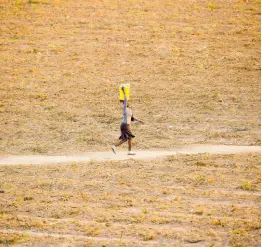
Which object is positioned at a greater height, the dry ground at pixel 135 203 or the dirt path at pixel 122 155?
the dirt path at pixel 122 155

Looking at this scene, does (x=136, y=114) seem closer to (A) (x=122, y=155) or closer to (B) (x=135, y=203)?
(A) (x=122, y=155)

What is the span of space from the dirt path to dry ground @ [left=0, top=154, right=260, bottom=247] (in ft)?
2.18

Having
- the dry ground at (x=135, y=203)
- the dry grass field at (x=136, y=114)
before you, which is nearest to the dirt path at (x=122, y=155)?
the dry grass field at (x=136, y=114)

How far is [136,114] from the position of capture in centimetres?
2405

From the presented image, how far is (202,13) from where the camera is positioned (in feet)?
126

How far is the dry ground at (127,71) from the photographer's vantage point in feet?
70.2

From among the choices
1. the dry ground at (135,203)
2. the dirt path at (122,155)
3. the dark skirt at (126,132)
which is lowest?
the dry ground at (135,203)

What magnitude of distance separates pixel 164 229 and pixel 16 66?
2023 centimetres

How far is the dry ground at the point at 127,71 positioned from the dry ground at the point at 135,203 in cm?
285

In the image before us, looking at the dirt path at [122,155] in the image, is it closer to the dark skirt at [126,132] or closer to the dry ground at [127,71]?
the dark skirt at [126,132]

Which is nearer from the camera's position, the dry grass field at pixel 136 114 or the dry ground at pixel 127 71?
the dry grass field at pixel 136 114

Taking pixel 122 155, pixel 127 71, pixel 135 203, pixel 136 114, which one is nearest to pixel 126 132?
pixel 122 155

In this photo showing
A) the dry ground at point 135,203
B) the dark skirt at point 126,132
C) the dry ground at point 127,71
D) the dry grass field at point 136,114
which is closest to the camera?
the dry ground at point 135,203

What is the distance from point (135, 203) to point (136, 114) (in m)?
10.4
